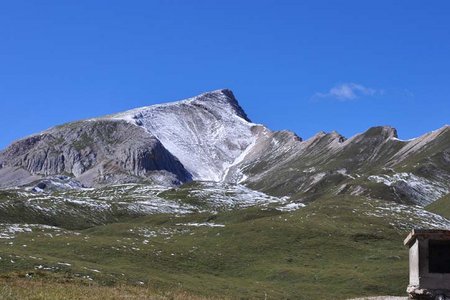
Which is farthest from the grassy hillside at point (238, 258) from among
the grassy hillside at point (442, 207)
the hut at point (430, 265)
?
the grassy hillside at point (442, 207)

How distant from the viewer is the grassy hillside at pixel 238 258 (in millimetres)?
60812

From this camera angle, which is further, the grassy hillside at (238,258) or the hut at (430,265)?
the grassy hillside at (238,258)

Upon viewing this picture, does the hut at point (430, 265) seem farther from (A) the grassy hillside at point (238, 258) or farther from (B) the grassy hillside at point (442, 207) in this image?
(B) the grassy hillside at point (442, 207)

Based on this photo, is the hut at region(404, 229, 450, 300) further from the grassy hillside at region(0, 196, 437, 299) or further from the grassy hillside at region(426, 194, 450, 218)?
the grassy hillside at region(426, 194, 450, 218)

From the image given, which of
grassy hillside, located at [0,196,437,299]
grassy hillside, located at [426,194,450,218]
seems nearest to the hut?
grassy hillside, located at [0,196,437,299]

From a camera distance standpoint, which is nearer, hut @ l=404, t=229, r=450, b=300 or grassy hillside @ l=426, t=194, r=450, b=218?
hut @ l=404, t=229, r=450, b=300

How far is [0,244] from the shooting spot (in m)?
79.7

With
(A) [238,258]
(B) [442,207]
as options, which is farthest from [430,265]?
(B) [442,207]

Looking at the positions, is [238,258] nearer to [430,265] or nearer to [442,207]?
[430,265]

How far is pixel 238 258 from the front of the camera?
84750mm

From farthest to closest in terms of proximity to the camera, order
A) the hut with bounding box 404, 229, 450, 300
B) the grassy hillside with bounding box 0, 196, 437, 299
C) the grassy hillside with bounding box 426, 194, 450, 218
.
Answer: the grassy hillside with bounding box 426, 194, 450, 218, the grassy hillside with bounding box 0, 196, 437, 299, the hut with bounding box 404, 229, 450, 300

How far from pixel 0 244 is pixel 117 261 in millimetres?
17475

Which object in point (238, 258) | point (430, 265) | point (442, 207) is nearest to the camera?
point (430, 265)

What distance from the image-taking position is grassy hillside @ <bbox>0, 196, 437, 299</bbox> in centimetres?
6081
